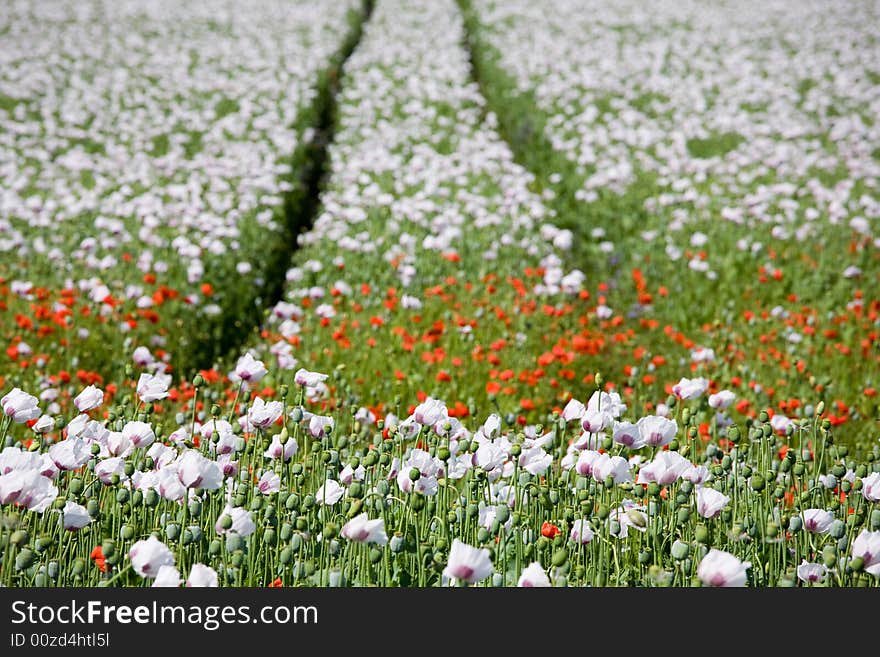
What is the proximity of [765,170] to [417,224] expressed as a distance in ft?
14.8

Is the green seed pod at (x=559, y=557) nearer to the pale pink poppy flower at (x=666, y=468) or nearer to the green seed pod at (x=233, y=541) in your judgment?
the pale pink poppy flower at (x=666, y=468)

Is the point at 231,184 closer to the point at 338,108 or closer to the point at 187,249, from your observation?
the point at 187,249

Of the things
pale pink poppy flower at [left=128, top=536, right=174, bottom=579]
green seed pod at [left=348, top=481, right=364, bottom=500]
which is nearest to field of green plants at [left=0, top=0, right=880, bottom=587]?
pale pink poppy flower at [left=128, top=536, right=174, bottom=579]

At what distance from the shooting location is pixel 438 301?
7.04m

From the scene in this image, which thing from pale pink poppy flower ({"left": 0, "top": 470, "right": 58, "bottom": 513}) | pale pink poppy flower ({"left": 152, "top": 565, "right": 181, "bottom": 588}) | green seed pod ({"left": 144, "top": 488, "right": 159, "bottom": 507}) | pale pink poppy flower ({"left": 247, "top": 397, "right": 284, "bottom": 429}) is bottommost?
pale pink poppy flower ({"left": 152, "top": 565, "right": 181, "bottom": 588})

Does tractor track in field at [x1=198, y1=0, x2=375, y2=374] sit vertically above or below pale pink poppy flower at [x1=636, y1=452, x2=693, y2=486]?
above

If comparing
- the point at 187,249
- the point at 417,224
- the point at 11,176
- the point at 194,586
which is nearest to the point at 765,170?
the point at 417,224

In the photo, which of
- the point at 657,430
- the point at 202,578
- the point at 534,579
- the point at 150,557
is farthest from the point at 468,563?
the point at 657,430

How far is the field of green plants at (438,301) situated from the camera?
268 centimetres

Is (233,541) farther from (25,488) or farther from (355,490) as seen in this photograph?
(25,488)

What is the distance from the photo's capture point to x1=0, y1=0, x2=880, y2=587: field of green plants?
268 cm

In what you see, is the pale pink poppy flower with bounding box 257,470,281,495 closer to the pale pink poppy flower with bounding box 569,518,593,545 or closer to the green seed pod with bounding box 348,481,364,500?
the green seed pod with bounding box 348,481,364,500

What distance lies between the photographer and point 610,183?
10.3 meters

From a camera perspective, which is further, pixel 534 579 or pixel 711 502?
pixel 711 502
